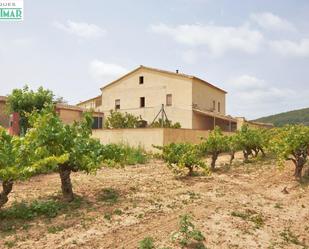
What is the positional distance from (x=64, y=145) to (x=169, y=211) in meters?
2.74

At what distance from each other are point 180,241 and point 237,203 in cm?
307

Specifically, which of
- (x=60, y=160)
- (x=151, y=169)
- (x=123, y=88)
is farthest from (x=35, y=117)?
(x=123, y=88)

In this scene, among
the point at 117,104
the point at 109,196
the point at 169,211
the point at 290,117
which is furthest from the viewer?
the point at 290,117

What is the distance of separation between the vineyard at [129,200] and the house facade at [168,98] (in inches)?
799

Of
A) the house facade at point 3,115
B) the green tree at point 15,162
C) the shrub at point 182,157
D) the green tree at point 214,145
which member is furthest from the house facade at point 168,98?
the green tree at point 15,162

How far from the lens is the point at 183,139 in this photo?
21297 mm

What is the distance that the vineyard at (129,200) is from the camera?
6637mm

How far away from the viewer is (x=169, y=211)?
8.02 metres

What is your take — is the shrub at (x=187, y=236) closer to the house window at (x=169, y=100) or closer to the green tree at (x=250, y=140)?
the green tree at (x=250, y=140)

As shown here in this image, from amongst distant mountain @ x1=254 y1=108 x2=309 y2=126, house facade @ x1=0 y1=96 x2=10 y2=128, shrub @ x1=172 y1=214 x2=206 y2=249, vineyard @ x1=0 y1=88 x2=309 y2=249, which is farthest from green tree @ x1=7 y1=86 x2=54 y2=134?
distant mountain @ x1=254 y1=108 x2=309 y2=126

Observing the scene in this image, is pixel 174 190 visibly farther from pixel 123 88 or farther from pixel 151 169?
pixel 123 88

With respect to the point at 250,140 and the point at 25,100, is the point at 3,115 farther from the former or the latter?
the point at 250,140

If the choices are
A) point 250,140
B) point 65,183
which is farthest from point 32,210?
point 250,140

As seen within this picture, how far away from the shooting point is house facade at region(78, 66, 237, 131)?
106ft
